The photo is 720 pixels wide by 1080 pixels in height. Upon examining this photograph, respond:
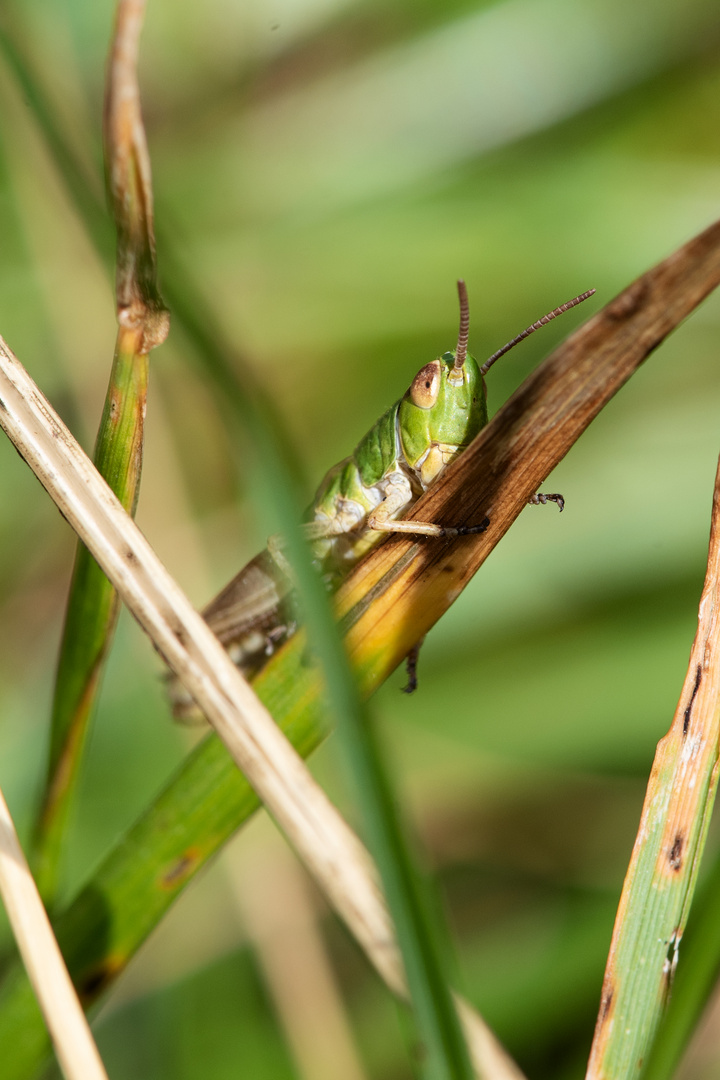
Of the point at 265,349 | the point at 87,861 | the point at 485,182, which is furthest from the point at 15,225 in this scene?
the point at 87,861

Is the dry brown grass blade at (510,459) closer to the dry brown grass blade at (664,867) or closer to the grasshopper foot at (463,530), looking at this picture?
the grasshopper foot at (463,530)

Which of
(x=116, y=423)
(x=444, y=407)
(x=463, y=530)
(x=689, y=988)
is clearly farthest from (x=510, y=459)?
(x=444, y=407)

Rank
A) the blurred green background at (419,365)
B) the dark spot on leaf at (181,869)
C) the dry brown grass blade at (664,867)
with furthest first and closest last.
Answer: the blurred green background at (419,365), the dark spot on leaf at (181,869), the dry brown grass blade at (664,867)

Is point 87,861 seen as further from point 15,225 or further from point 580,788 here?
point 15,225

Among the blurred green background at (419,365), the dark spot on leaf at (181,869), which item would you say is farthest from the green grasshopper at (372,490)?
the dark spot on leaf at (181,869)

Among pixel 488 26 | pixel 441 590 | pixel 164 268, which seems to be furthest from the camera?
pixel 488 26

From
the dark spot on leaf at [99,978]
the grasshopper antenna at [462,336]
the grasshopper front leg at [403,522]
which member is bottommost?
the dark spot on leaf at [99,978]
